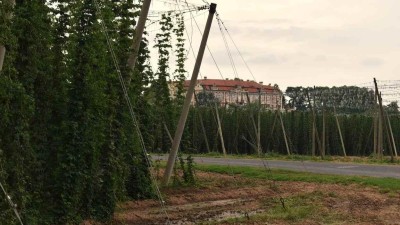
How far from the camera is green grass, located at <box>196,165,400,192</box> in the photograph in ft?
65.0

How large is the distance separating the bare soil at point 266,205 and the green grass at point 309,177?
0.61m

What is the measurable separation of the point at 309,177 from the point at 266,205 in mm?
7535

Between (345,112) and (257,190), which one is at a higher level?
(345,112)

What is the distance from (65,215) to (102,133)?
185 cm

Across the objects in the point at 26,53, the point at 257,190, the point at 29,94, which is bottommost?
the point at 257,190

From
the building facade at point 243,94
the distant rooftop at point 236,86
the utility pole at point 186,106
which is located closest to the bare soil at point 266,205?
the utility pole at point 186,106

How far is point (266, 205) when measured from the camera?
618 inches

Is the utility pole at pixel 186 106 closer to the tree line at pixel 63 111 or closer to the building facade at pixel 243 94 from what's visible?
the tree line at pixel 63 111

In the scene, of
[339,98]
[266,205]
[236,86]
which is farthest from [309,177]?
[236,86]

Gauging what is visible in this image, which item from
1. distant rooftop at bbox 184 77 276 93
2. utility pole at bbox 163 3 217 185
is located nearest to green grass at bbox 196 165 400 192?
distant rooftop at bbox 184 77 276 93

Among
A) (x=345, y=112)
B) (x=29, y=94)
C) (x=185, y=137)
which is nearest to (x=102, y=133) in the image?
(x=29, y=94)

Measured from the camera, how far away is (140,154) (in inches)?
643

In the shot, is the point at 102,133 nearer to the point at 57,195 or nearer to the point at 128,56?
the point at 57,195

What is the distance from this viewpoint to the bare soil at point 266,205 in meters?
13.1
